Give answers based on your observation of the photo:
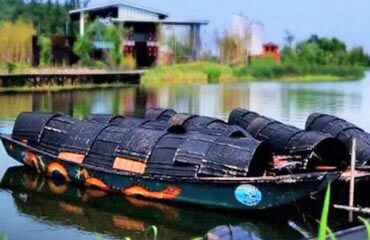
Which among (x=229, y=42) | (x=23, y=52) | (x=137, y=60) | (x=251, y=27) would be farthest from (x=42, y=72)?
(x=251, y=27)

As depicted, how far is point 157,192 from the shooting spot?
28.9ft

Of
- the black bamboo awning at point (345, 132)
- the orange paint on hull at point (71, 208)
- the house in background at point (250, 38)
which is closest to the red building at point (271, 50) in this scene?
the house in background at point (250, 38)

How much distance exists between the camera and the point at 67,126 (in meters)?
10.4

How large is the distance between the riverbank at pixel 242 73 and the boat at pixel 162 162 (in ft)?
84.7

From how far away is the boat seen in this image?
811cm

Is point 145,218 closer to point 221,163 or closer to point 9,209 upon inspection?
point 221,163

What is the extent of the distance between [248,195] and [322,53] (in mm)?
53724

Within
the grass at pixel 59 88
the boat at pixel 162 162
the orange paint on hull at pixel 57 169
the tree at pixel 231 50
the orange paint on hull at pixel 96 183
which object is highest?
the tree at pixel 231 50

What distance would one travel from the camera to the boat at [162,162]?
8109mm

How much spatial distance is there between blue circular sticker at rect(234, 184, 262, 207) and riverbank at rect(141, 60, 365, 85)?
2824 centimetres

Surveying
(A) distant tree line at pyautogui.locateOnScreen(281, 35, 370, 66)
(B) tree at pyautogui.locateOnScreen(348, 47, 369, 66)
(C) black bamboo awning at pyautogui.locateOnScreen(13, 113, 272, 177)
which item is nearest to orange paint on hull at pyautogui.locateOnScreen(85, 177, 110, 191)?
(C) black bamboo awning at pyautogui.locateOnScreen(13, 113, 272, 177)

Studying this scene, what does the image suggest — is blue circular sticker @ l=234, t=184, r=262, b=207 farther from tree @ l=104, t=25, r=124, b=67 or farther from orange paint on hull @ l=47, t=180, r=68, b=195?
tree @ l=104, t=25, r=124, b=67

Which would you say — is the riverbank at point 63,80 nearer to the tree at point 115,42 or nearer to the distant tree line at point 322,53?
the tree at point 115,42

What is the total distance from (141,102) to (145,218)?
16.8m
